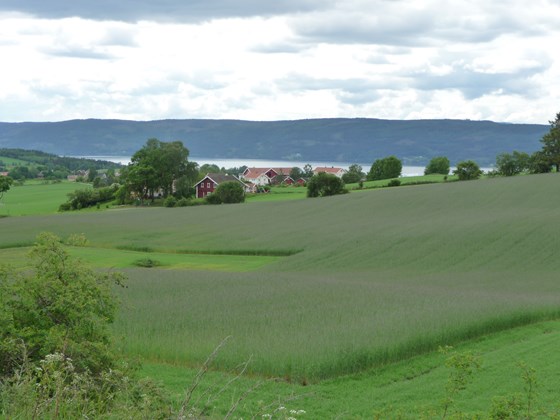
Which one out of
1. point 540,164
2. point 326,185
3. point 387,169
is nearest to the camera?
point 326,185

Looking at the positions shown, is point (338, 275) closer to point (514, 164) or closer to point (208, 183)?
point (208, 183)

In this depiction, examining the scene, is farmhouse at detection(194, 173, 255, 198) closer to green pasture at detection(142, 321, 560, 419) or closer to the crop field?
the crop field

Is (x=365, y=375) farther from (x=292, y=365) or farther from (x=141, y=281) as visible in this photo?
(x=141, y=281)

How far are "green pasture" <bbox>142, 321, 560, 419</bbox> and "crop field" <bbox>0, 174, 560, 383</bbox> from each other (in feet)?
2.23

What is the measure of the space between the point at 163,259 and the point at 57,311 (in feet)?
127

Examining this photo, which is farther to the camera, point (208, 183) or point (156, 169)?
point (208, 183)

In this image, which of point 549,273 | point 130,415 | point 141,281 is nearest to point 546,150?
point 549,273

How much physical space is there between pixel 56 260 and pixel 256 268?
3339 centimetres

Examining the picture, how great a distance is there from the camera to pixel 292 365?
17.4 m

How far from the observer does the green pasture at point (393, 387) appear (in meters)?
14.6

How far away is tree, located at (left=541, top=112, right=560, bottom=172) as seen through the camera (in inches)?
4560

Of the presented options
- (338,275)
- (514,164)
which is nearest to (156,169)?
(514,164)

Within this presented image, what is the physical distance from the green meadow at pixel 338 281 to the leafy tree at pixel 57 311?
1.14m

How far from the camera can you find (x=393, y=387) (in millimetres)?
16547
